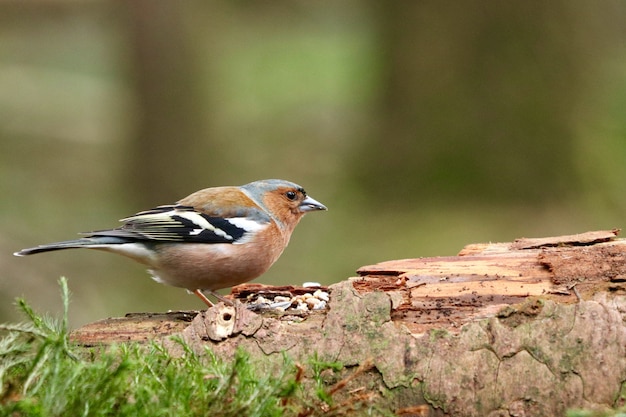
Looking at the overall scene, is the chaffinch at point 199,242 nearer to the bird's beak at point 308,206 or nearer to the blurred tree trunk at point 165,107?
the bird's beak at point 308,206

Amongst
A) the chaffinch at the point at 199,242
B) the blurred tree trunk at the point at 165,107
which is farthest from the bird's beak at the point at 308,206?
the blurred tree trunk at the point at 165,107

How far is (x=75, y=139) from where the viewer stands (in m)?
15.4

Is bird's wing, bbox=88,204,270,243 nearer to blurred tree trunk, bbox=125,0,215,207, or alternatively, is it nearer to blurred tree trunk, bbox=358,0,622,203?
blurred tree trunk, bbox=358,0,622,203

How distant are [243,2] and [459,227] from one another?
5.57 meters

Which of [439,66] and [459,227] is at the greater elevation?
[439,66]

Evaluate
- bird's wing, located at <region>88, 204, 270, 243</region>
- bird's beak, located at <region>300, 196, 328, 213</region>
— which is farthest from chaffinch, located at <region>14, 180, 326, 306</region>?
bird's beak, located at <region>300, 196, 328, 213</region>

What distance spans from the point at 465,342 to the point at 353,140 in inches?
312

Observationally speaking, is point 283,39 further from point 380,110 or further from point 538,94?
point 538,94

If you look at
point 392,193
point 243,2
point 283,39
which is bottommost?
point 392,193

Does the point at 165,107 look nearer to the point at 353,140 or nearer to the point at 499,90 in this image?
the point at 353,140

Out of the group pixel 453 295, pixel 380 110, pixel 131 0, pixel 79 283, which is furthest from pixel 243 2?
pixel 453 295

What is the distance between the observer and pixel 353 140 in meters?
11.5

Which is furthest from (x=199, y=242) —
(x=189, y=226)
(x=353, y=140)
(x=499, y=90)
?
(x=353, y=140)

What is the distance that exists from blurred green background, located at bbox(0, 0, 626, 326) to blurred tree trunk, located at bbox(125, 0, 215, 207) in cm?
2
